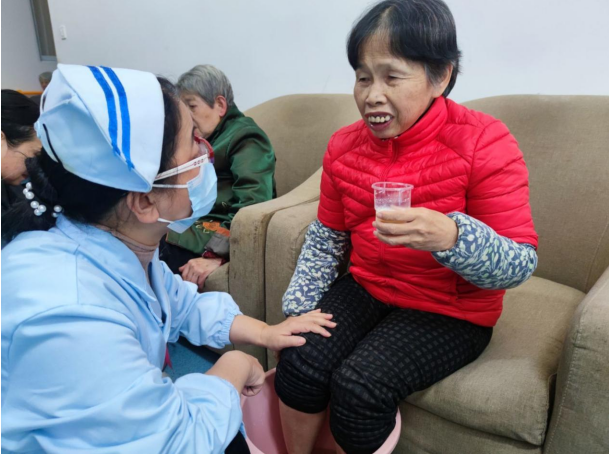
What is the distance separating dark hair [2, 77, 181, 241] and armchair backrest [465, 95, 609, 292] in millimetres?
1211

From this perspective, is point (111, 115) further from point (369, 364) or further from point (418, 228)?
point (369, 364)

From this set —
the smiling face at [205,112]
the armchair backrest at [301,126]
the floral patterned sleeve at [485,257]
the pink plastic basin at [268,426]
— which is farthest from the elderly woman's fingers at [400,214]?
the smiling face at [205,112]

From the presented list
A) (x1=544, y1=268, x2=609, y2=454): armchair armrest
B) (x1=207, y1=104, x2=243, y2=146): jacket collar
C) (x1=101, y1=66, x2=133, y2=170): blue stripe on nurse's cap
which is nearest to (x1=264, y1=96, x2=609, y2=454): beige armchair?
(x1=544, y1=268, x2=609, y2=454): armchair armrest

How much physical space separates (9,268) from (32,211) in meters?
0.11

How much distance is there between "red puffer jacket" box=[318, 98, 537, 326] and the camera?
3.23 feet

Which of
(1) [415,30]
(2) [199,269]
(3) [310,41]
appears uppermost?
(1) [415,30]

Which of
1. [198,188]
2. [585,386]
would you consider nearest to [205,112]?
[198,188]

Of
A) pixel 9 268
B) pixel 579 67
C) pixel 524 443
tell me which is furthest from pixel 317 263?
pixel 579 67

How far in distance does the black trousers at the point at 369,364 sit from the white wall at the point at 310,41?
3.51 feet

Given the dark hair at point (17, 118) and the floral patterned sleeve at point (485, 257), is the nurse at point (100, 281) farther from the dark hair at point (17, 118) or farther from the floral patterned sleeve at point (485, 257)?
the dark hair at point (17, 118)

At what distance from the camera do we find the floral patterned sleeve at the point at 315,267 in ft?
3.91

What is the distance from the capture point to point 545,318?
121cm

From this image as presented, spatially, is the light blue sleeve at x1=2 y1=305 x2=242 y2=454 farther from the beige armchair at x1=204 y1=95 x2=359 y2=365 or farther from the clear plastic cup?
the beige armchair at x1=204 y1=95 x2=359 y2=365

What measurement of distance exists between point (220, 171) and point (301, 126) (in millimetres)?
451
